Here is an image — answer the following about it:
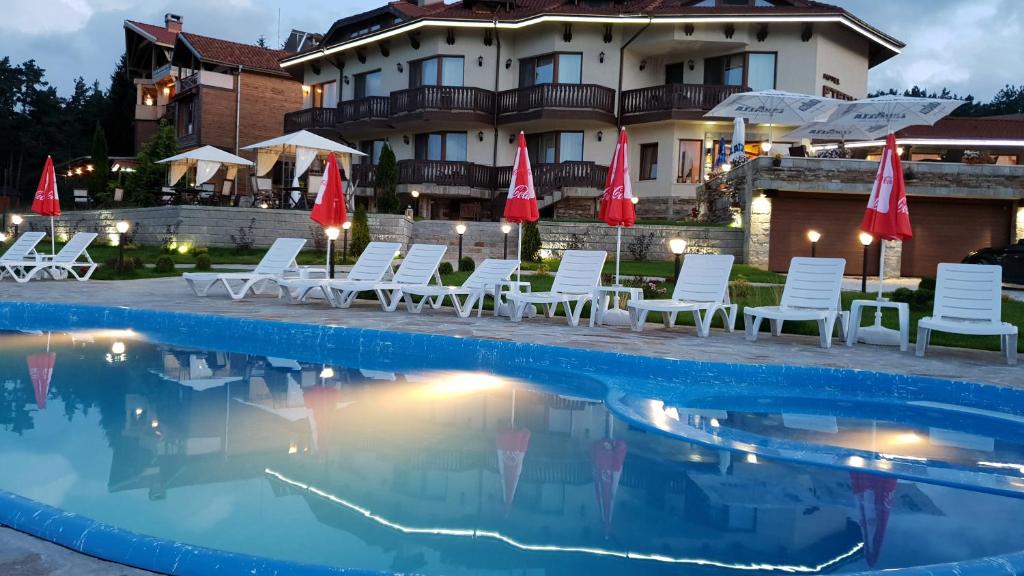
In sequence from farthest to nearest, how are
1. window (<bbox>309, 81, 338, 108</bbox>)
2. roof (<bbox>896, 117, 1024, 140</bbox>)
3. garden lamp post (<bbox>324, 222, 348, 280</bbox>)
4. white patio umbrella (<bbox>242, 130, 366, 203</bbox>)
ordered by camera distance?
window (<bbox>309, 81, 338, 108</bbox>) → roof (<bbox>896, 117, 1024, 140</bbox>) → white patio umbrella (<bbox>242, 130, 366, 203</bbox>) → garden lamp post (<bbox>324, 222, 348, 280</bbox>)

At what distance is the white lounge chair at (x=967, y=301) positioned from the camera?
8102mm

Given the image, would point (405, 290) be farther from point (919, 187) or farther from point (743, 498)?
point (919, 187)

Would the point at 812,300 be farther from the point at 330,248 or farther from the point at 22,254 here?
the point at 22,254

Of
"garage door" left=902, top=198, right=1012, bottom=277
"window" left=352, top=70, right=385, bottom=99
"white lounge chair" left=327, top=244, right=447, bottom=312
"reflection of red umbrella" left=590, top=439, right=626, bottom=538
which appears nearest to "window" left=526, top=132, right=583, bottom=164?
"window" left=352, top=70, right=385, bottom=99

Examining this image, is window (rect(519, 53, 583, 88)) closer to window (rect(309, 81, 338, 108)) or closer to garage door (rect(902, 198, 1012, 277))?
window (rect(309, 81, 338, 108))

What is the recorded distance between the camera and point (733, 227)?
1927cm

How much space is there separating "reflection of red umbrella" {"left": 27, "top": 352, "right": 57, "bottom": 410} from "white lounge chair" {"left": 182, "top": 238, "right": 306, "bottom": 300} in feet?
13.2

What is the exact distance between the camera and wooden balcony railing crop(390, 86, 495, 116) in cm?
2609

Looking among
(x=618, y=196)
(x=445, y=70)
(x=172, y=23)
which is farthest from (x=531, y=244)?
(x=172, y=23)

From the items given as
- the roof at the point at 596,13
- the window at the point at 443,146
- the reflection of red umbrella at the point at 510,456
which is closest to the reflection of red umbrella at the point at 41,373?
the reflection of red umbrella at the point at 510,456

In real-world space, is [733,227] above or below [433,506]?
above

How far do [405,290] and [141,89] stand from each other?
37006mm

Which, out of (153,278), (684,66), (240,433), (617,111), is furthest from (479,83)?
(240,433)

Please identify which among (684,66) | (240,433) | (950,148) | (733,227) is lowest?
(240,433)
